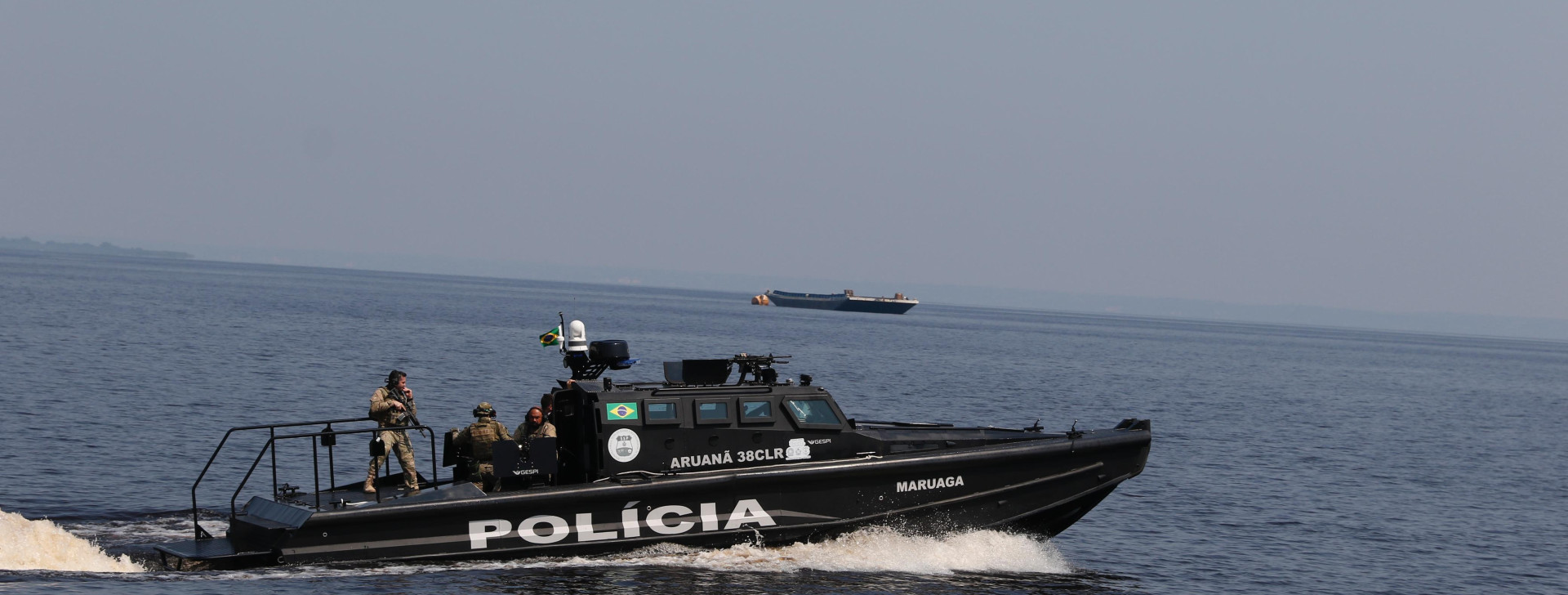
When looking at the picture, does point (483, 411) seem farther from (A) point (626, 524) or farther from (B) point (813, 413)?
(B) point (813, 413)

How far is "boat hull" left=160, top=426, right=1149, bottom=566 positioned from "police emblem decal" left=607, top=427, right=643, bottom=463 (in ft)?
1.00

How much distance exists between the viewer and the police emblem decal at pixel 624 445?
1431cm

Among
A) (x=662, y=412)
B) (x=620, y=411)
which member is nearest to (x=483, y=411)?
(x=620, y=411)

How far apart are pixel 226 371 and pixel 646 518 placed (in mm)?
30375

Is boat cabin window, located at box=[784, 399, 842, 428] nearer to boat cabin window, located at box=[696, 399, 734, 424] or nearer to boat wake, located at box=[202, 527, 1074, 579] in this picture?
boat cabin window, located at box=[696, 399, 734, 424]

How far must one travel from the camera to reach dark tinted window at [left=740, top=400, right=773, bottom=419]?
14.8 metres

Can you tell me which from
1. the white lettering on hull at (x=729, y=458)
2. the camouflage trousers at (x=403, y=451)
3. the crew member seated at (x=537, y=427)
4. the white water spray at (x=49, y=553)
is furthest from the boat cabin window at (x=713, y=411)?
the white water spray at (x=49, y=553)

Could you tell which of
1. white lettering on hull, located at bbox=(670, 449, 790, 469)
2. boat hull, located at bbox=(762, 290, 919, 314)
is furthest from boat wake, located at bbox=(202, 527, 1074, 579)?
boat hull, located at bbox=(762, 290, 919, 314)

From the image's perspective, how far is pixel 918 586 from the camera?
1474 centimetres

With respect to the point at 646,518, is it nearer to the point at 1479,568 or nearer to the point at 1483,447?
the point at 1479,568

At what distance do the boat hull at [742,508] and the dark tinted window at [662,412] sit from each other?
711 mm

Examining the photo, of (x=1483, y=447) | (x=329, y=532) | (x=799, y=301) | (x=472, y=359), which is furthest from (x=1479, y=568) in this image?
(x=799, y=301)

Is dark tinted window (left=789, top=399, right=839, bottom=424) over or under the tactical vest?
over

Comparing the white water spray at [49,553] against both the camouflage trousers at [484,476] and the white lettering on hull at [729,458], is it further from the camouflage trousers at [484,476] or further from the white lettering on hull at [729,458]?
the white lettering on hull at [729,458]
